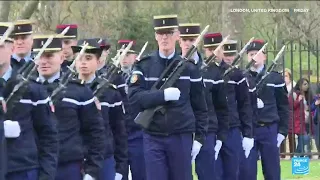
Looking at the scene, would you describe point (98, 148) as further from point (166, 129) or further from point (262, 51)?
point (262, 51)

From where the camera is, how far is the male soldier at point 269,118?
13727 mm

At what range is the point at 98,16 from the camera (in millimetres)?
28719

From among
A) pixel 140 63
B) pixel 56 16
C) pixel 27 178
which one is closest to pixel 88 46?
pixel 140 63

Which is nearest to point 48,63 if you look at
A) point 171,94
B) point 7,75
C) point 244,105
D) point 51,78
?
point 51,78

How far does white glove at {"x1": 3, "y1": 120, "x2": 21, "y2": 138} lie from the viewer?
289 inches

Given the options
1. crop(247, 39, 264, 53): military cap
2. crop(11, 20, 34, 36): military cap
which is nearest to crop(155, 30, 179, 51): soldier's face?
crop(11, 20, 34, 36): military cap

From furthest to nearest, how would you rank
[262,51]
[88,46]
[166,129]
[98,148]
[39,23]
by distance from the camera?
[39,23], [262,51], [166,129], [88,46], [98,148]

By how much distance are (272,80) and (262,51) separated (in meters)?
0.48

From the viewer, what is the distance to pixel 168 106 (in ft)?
33.4

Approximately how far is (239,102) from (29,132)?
19.7ft

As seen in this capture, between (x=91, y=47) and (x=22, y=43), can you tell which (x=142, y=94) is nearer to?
(x=91, y=47)

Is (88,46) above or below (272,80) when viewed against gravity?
above

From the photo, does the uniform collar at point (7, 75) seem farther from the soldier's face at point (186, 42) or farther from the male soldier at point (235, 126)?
the male soldier at point (235, 126)

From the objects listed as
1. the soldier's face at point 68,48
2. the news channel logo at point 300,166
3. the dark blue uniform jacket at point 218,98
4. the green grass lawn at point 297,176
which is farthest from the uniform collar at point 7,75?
the news channel logo at point 300,166
